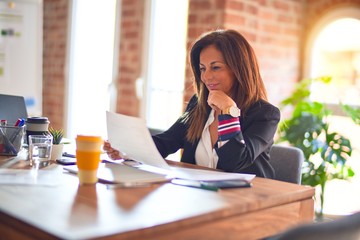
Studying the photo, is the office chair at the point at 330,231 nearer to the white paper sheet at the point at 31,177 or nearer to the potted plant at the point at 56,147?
the white paper sheet at the point at 31,177

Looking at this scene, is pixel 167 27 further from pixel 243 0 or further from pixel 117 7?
pixel 243 0

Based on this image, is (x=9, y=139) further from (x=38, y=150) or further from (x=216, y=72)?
(x=216, y=72)

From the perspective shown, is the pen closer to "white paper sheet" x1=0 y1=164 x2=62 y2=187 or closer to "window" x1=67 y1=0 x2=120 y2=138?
"white paper sheet" x1=0 y1=164 x2=62 y2=187

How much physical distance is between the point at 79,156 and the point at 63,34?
10.8 feet

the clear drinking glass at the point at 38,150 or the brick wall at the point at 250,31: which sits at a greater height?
the brick wall at the point at 250,31

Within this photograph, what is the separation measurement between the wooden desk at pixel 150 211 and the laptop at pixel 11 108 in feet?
2.73

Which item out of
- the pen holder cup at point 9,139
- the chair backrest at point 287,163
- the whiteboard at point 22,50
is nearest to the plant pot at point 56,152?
the pen holder cup at point 9,139

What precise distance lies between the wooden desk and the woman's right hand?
0.29 metres

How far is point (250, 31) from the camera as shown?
10.1ft

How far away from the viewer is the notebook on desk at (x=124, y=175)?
4.59ft

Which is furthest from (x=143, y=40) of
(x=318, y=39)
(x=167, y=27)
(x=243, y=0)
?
(x=318, y=39)

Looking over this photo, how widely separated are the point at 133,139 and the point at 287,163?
72 centimetres

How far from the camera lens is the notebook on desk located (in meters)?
1.40

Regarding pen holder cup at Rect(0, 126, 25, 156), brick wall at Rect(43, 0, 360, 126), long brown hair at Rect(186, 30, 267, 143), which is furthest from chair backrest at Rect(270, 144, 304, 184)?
brick wall at Rect(43, 0, 360, 126)
